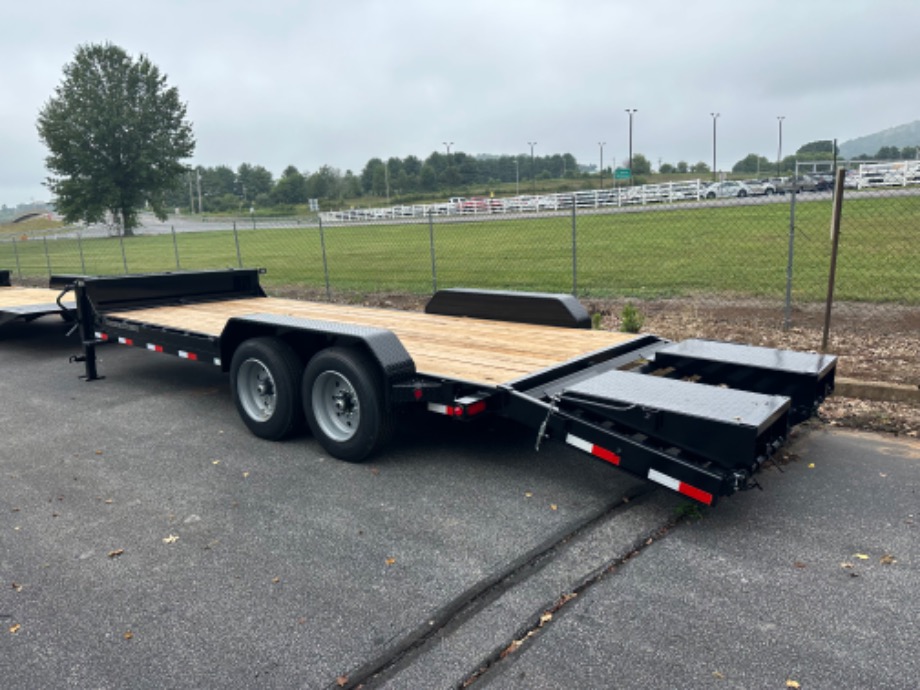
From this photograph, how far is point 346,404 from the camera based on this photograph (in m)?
5.14

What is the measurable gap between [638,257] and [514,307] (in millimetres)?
8619

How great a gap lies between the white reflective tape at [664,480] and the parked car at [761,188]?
35.4 m

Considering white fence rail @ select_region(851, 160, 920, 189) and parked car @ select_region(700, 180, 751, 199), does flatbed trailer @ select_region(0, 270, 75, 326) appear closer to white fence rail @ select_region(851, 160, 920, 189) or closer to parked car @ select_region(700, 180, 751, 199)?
white fence rail @ select_region(851, 160, 920, 189)

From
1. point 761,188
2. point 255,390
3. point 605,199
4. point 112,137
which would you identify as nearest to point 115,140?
point 112,137

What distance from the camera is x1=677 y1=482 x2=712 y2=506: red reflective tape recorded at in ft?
11.9

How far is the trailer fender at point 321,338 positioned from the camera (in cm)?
475

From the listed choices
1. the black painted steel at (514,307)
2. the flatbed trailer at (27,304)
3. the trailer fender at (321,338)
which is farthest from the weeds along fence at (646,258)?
the trailer fender at (321,338)

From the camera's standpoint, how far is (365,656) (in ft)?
9.60

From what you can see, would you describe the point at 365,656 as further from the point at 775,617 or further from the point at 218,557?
the point at 775,617

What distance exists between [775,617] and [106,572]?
10.7 feet

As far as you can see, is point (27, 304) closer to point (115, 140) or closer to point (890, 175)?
point (890, 175)

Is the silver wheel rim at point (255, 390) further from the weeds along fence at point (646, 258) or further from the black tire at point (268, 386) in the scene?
the weeds along fence at point (646, 258)

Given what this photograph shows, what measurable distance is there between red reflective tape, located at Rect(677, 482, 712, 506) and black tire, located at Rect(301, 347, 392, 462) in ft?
6.67

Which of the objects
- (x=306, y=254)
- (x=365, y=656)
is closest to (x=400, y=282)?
(x=306, y=254)
